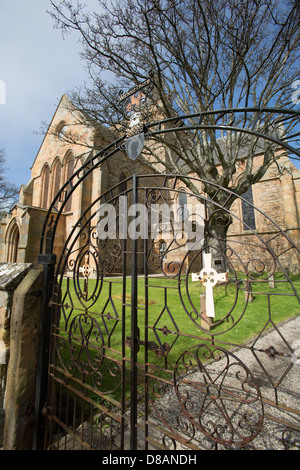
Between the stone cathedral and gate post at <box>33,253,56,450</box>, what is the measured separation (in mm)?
10707

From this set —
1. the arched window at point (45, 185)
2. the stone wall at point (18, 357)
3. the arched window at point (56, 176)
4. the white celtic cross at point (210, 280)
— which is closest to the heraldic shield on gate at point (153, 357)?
the white celtic cross at point (210, 280)

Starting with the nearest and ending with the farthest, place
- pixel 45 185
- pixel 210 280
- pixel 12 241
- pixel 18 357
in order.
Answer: pixel 210 280
pixel 18 357
pixel 12 241
pixel 45 185

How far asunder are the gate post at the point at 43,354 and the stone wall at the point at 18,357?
7cm

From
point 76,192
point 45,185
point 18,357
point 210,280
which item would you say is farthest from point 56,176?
point 210,280

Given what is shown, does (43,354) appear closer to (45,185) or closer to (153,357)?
(153,357)

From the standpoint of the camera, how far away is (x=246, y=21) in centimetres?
636

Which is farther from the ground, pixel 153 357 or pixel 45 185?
pixel 45 185

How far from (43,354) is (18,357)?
22cm

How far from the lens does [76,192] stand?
44.7 ft

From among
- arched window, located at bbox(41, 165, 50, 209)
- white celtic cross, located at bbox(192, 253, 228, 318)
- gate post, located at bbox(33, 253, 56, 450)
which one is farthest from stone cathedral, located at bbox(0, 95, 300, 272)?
white celtic cross, located at bbox(192, 253, 228, 318)

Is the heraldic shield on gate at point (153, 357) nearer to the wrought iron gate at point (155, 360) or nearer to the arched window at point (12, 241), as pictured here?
the wrought iron gate at point (155, 360)

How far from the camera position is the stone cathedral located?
1259 cm

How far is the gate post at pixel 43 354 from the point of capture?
2.11 metres
